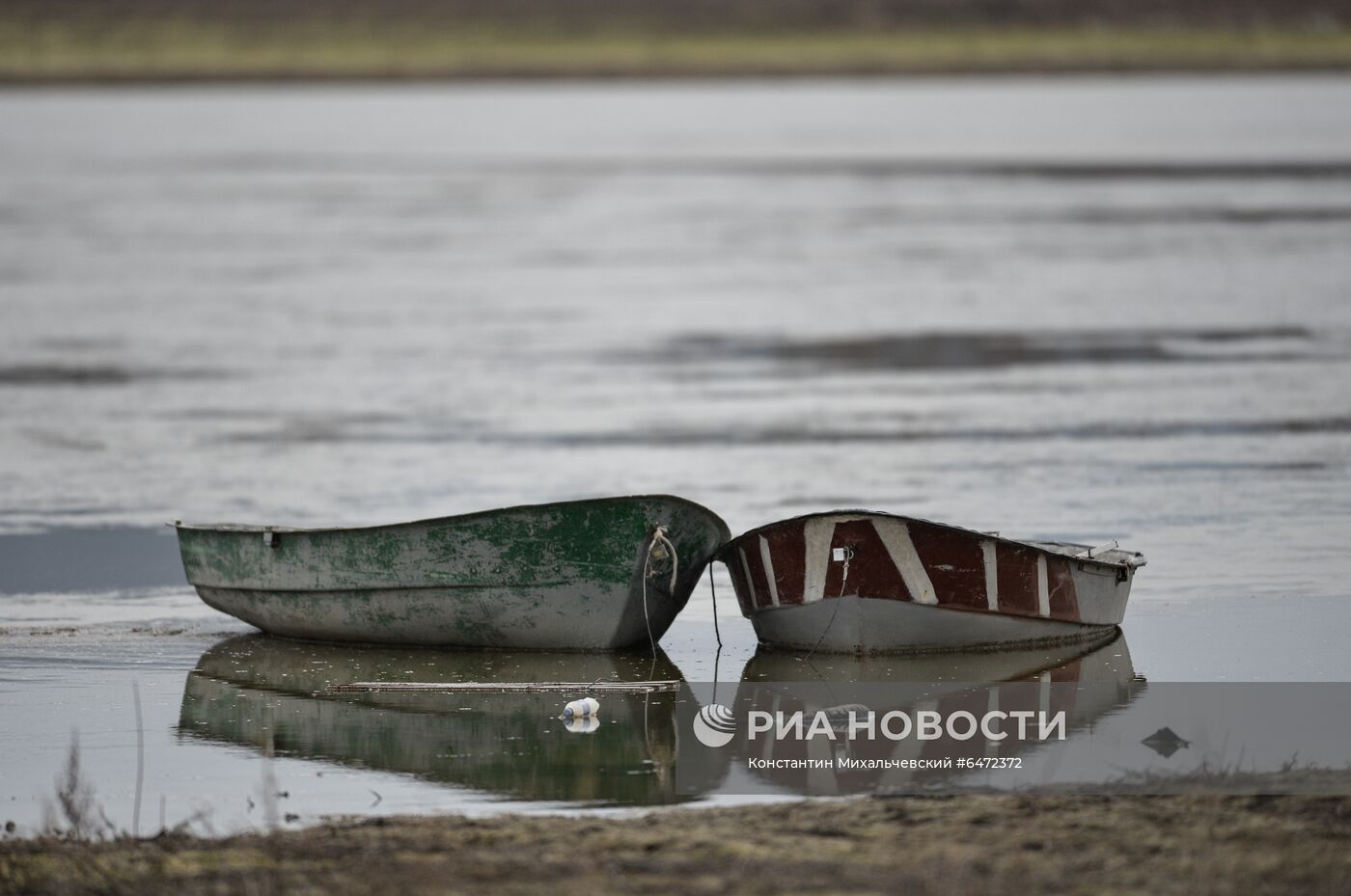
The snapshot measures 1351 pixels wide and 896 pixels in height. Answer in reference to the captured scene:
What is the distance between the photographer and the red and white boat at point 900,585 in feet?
36.0

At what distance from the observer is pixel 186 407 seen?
67.6 ft

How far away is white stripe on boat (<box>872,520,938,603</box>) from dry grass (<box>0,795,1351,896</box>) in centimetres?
273

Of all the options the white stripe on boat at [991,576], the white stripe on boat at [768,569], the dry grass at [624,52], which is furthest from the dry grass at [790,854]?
the dry grass at [624,52]

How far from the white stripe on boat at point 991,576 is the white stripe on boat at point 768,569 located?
111cm

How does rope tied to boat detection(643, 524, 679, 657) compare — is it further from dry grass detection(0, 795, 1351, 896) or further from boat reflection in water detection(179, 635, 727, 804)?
dry grass detection(0, 795, 1351, 896)

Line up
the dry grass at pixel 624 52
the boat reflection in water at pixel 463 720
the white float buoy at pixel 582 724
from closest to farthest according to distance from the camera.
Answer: the boat reflection in water at pixel 463 720
the white float buoy at pixel 582 724
the dry grass at pixel 624 52

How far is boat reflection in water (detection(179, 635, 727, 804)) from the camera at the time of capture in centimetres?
924

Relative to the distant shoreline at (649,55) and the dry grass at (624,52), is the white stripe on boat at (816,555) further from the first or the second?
the dry grass at (624,52)

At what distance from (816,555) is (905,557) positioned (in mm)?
461

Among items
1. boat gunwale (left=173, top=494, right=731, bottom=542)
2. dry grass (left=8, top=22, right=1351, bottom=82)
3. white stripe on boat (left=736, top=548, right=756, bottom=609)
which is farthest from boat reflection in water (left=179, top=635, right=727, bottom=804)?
dry grass (left=8, top=22, right=1351, bottom=82)

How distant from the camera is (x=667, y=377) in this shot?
74.2 feet

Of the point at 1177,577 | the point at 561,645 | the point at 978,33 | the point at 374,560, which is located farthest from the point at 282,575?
the point at 978,33

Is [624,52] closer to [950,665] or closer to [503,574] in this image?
[503,574]

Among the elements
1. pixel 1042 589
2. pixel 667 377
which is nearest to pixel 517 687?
pixel 1042 589
